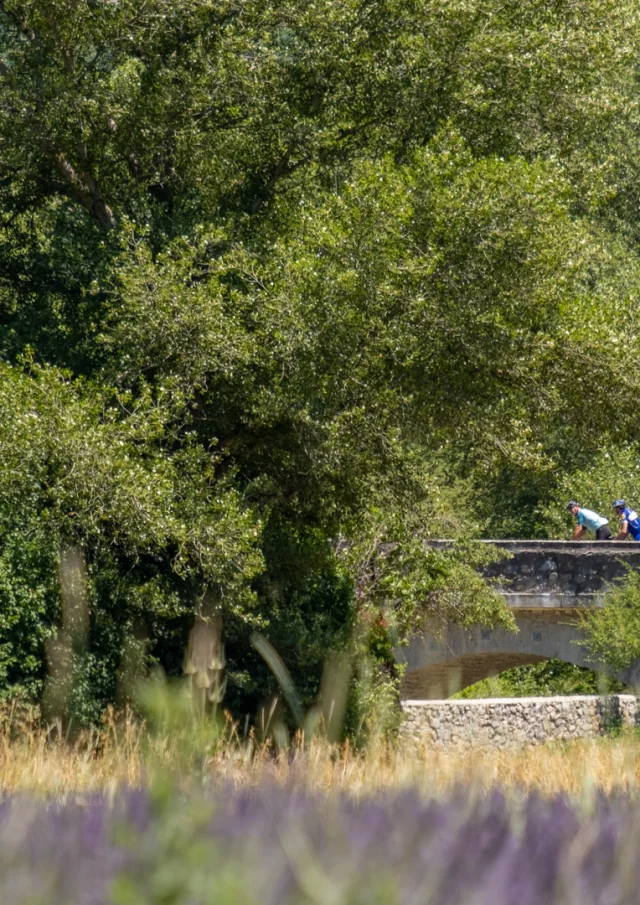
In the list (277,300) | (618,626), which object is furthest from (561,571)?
(277,300)

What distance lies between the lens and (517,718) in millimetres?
17875

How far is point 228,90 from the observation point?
13.3 metres

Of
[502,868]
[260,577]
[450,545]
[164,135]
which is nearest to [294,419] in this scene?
[260,577]

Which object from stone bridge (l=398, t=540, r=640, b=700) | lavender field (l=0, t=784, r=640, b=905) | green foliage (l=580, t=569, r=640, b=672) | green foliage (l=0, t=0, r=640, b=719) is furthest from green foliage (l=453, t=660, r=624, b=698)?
lavender field (l=0, t=784, r=640, b=905)

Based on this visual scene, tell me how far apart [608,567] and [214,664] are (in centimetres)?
1952

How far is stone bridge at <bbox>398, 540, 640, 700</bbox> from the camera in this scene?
22.6m

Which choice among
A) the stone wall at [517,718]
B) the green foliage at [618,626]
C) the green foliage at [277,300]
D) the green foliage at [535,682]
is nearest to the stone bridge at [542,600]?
the green foliage at [618,626]

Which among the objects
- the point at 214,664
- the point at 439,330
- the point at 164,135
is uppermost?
the point at 164,135

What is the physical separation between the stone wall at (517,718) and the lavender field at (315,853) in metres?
13.8

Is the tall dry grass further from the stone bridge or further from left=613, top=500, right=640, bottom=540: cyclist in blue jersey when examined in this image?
left=613, top=500, right=640, bottom=540: cyclist in blue jersey

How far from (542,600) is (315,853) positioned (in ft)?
70.1

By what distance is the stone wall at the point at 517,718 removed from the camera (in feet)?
55.0

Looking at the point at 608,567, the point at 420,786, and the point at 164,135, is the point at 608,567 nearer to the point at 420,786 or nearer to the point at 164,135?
the point at 164,135

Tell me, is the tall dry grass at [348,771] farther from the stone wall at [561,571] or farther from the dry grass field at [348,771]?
the stone wall at [561,571]
